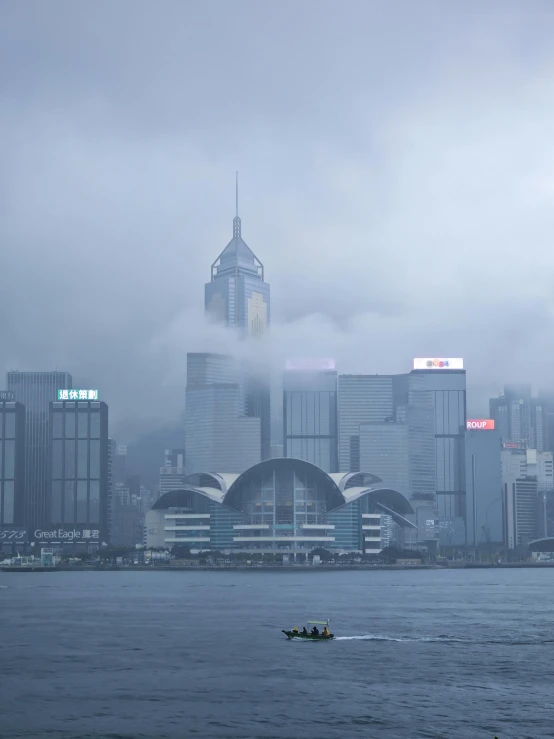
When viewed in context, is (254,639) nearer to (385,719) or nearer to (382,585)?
(385,719)

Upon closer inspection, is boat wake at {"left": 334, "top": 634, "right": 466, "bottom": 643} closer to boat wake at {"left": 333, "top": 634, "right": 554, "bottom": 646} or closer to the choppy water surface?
boat wake at {"left": 333, "top": 634, "right": 554, "bottom": 646}

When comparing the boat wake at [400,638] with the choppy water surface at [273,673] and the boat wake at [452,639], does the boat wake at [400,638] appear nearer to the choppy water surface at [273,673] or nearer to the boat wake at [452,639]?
the boat wake at [452,639]

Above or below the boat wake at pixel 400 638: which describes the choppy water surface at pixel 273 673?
below

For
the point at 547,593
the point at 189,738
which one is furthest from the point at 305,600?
the point at 189,738

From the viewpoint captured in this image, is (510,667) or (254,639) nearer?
(510,667)

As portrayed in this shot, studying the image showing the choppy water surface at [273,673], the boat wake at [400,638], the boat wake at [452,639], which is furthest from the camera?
the boat wake at [400,638]

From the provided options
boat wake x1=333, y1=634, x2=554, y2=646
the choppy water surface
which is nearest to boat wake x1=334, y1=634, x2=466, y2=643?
boat wake x1=333, y1=634, x2=554, y2=646

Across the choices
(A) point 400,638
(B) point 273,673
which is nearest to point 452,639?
(A) point 400,638

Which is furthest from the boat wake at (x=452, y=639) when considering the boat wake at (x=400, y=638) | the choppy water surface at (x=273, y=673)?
the choppy water surface at (x=273, y=673)
